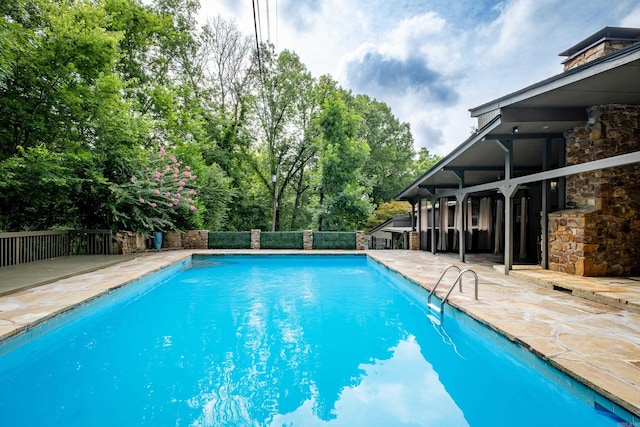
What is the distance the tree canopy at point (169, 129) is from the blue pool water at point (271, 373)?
544 centimetres

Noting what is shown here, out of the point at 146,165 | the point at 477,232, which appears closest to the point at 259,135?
the point at 146,165

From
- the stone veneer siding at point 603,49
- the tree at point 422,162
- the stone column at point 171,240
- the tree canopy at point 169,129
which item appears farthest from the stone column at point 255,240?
the tree at point 422,162

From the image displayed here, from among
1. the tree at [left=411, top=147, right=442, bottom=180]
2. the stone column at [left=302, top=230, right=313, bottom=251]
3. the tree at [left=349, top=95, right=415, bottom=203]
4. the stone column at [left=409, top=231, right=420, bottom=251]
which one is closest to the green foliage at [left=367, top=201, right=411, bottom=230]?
the tree at [left=349, top=95, right=415, bottom=203]

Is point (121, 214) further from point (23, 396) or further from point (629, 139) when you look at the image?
point (629, 139)

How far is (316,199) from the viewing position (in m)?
18.3

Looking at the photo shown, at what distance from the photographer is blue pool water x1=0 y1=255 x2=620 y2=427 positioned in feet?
8.70

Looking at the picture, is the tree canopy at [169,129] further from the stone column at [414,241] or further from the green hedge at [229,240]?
the stone column at [414,241]

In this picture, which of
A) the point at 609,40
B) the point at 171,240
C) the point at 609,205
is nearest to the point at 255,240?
the point at 171,240

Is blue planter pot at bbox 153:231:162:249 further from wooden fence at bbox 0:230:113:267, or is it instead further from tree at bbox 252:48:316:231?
tree at bbox 252:48:316:231

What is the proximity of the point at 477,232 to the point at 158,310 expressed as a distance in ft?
37.2

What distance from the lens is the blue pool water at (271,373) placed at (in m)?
2.65

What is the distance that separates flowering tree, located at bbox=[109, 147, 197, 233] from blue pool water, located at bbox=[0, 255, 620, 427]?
532 centimetres

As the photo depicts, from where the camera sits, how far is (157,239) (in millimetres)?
13078

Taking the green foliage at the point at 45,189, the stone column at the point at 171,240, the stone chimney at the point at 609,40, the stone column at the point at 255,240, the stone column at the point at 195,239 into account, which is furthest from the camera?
the stone column at the point at 255,240
